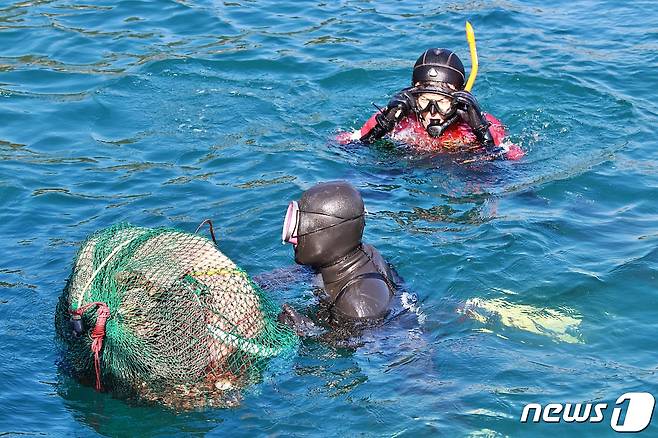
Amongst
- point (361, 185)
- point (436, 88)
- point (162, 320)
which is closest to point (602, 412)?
point (162, 320)

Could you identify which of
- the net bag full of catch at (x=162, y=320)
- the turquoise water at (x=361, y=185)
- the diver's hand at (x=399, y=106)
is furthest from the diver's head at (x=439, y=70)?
the net bag full of catch at (x=162, y=320)

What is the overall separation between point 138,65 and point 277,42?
1996mm

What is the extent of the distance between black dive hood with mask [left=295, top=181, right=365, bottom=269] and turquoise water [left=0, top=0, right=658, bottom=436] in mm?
614

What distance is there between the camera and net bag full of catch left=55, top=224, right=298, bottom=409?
227 inches

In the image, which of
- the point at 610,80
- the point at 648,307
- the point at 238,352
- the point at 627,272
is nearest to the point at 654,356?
the point at 648,307

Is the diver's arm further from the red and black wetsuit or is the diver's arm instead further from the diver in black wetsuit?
the diver in black wetsuit

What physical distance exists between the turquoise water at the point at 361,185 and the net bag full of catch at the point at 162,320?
217 mm

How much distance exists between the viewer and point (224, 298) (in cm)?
598

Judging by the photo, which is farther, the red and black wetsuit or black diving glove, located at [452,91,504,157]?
the red and black wetsuit

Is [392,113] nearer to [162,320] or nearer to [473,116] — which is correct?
[473,116]

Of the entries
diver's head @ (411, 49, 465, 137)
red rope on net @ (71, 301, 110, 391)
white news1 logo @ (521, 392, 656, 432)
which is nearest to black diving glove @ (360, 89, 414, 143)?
diver's head @ (411, 49, 465, 137)

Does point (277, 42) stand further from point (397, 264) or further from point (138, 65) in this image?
point (397, 264)

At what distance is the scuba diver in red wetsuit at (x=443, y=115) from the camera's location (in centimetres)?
986

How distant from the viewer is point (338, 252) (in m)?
6.79
